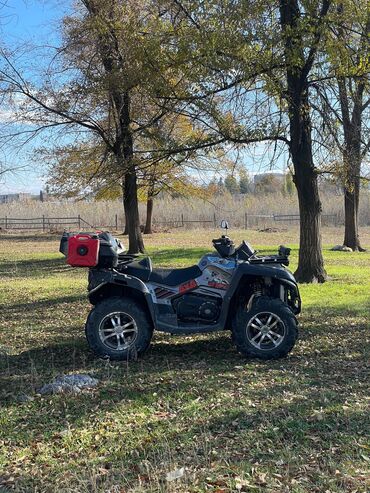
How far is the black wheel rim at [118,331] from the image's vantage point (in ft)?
20.8

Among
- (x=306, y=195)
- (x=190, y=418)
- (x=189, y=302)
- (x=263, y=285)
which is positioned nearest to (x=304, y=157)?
(x=306, y=195)

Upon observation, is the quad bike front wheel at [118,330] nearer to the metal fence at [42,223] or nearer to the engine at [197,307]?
the engine at [197,307]

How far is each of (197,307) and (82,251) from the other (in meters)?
1.48

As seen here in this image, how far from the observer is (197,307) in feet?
21.2

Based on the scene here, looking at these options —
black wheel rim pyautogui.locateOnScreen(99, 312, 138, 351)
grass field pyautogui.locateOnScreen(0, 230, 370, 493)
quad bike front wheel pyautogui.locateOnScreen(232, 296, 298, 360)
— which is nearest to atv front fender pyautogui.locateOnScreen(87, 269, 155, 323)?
black wheel rim pyautogui.locateOnScreen(99, 312, 138, 351)

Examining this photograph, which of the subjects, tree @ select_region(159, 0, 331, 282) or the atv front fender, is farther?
tree @ select_region(159, 0, 331, 282)

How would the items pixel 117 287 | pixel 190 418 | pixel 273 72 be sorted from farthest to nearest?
1. pixel 273 72
2. pixel 117 287
3. pixel 190 418

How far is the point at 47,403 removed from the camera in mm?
4867

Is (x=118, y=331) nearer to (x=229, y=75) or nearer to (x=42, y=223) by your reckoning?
(x=229, y=75)

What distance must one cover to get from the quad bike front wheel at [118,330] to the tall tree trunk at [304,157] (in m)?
6.88

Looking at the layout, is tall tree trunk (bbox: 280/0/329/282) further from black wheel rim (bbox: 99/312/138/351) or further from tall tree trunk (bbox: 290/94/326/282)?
black wheel rim (bbox: 99/312/138/351)

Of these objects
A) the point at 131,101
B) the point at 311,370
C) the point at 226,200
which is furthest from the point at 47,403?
the point at 226,200

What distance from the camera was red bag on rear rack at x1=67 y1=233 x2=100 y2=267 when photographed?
609cm

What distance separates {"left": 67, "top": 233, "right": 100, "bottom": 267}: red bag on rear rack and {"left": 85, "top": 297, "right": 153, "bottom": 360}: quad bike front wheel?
1.90ft
